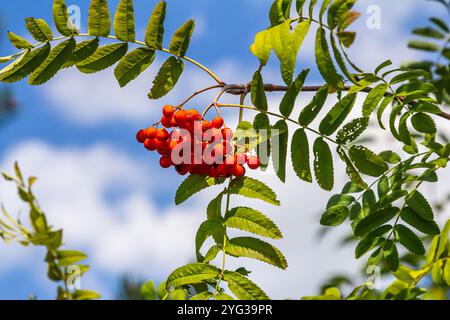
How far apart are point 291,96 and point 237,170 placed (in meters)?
0.28

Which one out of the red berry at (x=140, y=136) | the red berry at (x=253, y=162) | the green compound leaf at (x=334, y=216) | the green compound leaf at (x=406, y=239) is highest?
the red berry at (x=140, y=136)

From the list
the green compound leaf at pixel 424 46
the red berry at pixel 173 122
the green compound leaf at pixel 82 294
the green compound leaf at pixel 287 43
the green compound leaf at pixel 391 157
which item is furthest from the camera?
the green compound leaf at pixel 424 46

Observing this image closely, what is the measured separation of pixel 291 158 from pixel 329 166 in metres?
0.12

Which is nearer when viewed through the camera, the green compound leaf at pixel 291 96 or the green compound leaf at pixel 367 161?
the green compound leaf at pixel 291 96

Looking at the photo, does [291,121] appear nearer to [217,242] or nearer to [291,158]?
[291,158]

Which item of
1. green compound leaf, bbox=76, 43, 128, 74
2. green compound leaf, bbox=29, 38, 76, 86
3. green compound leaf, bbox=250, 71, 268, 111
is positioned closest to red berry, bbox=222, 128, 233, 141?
green compound leaf, bbox=250, 71, 268, 111

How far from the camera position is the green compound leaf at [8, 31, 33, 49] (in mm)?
2035

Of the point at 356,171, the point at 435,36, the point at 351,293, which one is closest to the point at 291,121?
the point at 356,171

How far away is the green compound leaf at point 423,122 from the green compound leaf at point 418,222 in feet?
0.87

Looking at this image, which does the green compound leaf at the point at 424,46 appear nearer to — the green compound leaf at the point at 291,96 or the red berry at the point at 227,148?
the green compound leaf at the point at 291,96

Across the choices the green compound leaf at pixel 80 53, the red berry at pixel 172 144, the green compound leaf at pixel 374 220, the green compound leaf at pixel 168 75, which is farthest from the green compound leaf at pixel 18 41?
the green compound leaf at pixel 374 220

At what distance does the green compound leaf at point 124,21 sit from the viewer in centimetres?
213

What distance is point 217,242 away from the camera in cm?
200

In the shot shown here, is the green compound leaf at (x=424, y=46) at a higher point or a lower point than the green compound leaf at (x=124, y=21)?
lower
